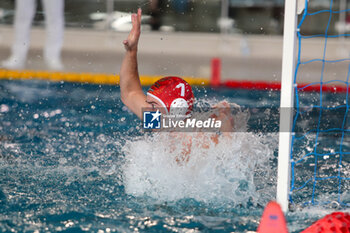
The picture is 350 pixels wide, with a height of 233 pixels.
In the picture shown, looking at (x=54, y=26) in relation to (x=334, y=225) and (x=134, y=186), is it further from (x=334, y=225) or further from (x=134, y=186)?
(x=334, y=225)

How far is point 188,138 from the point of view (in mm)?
2490

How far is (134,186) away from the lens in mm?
2492

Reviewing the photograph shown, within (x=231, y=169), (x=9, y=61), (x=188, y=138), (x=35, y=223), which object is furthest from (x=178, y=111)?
(x=9, y=61)

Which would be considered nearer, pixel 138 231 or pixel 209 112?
pixel 138 231

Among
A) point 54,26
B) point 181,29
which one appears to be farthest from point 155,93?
point 181,29

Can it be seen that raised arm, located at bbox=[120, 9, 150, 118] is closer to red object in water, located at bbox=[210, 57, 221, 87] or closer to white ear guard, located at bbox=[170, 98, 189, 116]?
white ear guard, located at bbox=[170, 98, 189, 116]

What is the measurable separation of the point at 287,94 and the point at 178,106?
1.81ft

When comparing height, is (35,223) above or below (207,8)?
below

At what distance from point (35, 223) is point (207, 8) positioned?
21.1 feet

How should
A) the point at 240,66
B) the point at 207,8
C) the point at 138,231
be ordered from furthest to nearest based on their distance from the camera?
1. the point at 207,8
2. the point at 240,66
3. the point at 138,231

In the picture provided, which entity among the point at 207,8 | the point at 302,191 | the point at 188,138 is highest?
the point at 207,8

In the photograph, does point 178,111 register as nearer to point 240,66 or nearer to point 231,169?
point 231,169

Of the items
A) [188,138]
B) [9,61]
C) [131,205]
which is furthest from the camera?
[9,61]

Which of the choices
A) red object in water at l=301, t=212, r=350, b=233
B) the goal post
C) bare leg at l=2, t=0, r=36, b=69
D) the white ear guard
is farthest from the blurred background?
red object in water at l=301, t=212, r=350, b=233
